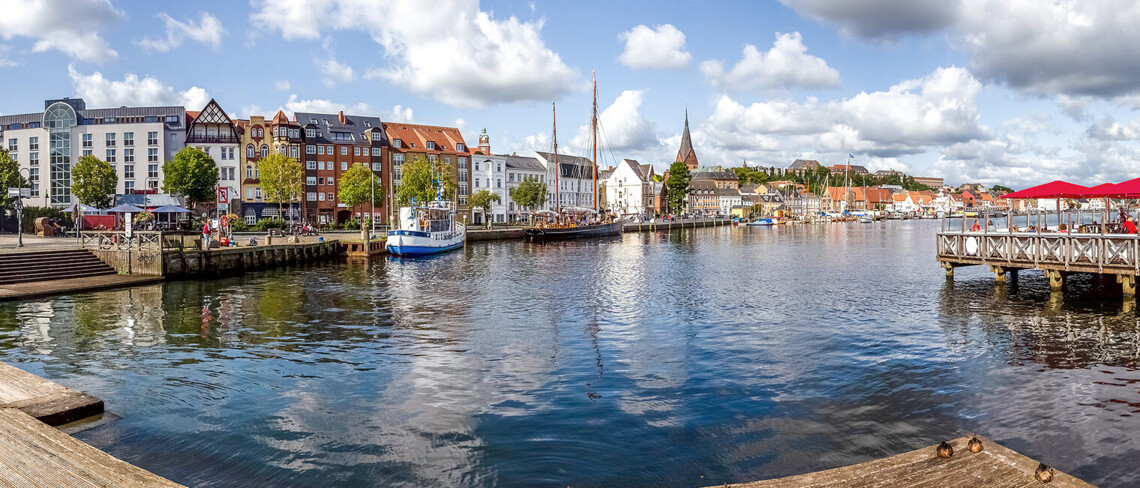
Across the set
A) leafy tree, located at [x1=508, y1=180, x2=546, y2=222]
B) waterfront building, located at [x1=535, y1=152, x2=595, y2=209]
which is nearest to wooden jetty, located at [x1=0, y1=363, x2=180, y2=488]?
leafy tree, located at [x1=508, y1=180, x2=546, y2=222]

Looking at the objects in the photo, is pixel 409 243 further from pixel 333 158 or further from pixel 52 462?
pixel 52 462

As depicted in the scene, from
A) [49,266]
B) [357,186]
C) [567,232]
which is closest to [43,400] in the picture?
[49,266]

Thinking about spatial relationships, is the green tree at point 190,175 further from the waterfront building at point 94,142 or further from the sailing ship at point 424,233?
the sailing ship at point 424,233

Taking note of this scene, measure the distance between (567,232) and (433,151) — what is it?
38.9 meters

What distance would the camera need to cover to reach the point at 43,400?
1261 cm

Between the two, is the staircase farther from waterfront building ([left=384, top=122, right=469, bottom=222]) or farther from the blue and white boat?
waterfront building ([left=384, top=122, right=469, bottom=222])

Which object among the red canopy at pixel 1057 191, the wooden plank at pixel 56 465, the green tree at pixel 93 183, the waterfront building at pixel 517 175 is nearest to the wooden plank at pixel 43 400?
the wooden plank at pixel 56 465

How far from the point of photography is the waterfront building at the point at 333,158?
109 metres

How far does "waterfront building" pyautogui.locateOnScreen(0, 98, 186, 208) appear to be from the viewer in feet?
331

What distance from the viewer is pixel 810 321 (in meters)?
26.9

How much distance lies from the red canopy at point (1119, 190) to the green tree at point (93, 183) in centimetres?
8570

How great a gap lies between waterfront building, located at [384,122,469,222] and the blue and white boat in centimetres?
4097

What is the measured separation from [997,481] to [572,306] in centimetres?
2516

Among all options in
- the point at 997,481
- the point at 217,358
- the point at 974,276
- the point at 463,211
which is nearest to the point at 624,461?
the point at 997,481
